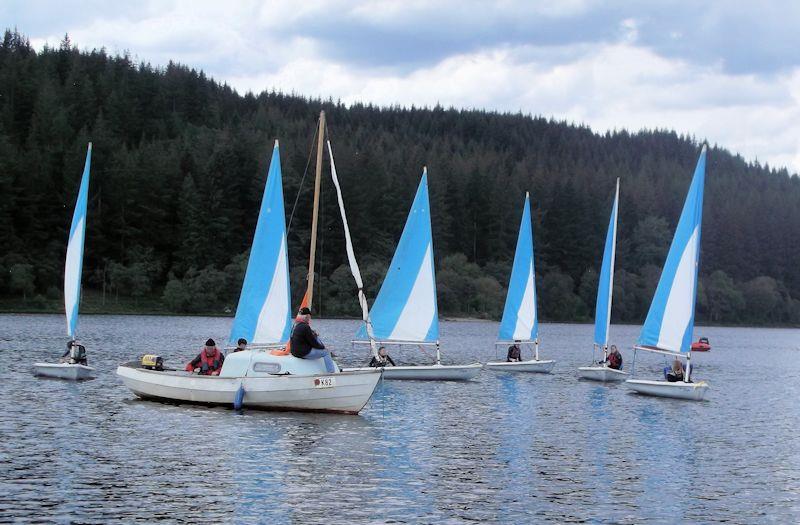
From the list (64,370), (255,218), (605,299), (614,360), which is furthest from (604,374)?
(255,218)

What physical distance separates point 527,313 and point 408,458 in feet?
94.9

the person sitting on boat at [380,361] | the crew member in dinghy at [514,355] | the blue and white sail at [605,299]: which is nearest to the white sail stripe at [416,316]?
the person sitting on boat at [380,361]

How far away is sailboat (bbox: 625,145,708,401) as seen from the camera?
134ft

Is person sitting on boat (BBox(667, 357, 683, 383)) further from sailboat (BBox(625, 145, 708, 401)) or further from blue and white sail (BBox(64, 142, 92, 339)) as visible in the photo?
blue and white sail (BBox(64, 142, 92, 339))

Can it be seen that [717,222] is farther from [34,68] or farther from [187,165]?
[34,68]

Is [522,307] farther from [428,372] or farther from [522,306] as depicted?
[428,372]

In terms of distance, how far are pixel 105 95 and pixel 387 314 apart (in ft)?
457

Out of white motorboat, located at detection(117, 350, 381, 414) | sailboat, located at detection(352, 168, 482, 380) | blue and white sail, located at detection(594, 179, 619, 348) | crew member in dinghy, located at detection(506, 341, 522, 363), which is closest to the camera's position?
white motorboat, located at detection(117, 350, 381, 414)

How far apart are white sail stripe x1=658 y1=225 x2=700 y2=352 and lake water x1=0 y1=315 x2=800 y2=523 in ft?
8.64

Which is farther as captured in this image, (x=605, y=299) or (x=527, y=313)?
(x=527, y=313)

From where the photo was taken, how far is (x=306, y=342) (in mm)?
29812

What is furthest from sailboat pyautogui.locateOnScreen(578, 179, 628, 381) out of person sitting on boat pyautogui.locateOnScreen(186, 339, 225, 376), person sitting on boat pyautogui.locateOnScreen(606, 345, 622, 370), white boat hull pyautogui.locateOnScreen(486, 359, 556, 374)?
person sitting on boat pyautogui.locateOnScreen(186, 339, 225, 376)

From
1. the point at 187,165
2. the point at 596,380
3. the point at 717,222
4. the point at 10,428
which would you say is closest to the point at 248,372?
the point at 10,428

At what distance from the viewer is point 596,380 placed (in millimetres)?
49156
